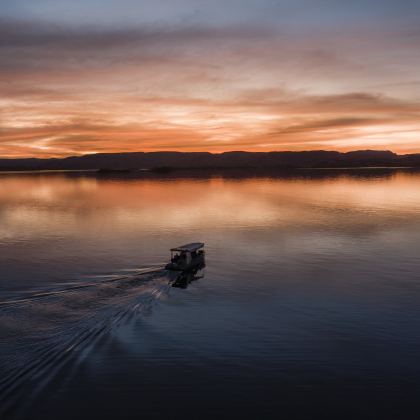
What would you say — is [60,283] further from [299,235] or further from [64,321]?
[299,235]

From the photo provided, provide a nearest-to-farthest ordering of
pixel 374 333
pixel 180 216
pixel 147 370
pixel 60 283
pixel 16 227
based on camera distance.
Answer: pixel 147 370
pixel 374 333
pixel 60 283
pixel 16 227
pixel 180 216

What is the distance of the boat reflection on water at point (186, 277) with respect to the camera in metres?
47.6

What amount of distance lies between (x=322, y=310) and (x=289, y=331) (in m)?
6.41

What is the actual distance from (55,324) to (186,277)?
19.1 m

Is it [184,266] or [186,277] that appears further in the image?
[184,266]

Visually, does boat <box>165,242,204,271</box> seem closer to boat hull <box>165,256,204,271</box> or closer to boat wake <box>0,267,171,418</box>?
boat hull <box>165,256,204,271</box>

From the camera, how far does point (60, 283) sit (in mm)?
47562

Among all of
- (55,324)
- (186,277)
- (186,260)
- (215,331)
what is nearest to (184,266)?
(186,260)

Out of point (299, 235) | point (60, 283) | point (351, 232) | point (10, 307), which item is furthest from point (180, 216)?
point (10, 307)

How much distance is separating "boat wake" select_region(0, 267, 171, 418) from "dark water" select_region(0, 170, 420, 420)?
13cm

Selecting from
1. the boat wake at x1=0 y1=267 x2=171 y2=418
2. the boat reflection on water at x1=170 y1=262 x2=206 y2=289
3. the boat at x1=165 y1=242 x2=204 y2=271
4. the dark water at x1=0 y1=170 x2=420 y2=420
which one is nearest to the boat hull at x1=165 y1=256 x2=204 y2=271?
the boat at x1=165 y1=242 x2=204 y2=271

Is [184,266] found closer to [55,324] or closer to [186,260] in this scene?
[186,260]

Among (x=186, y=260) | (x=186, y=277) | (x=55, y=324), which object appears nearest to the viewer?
(x=55, y=324)

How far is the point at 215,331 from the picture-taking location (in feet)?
114
